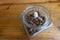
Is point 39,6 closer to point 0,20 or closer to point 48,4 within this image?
point 48,4

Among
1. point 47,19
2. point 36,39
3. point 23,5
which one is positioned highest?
point 23,5

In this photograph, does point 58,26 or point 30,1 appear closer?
point 58,26

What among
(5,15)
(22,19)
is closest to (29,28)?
(22,19)

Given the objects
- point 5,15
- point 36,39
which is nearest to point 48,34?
point 36,39

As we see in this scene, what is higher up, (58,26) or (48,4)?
(48,4)

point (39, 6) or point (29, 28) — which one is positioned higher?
point (39, 6)

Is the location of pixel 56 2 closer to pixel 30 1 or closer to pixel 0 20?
pixel 30 1
